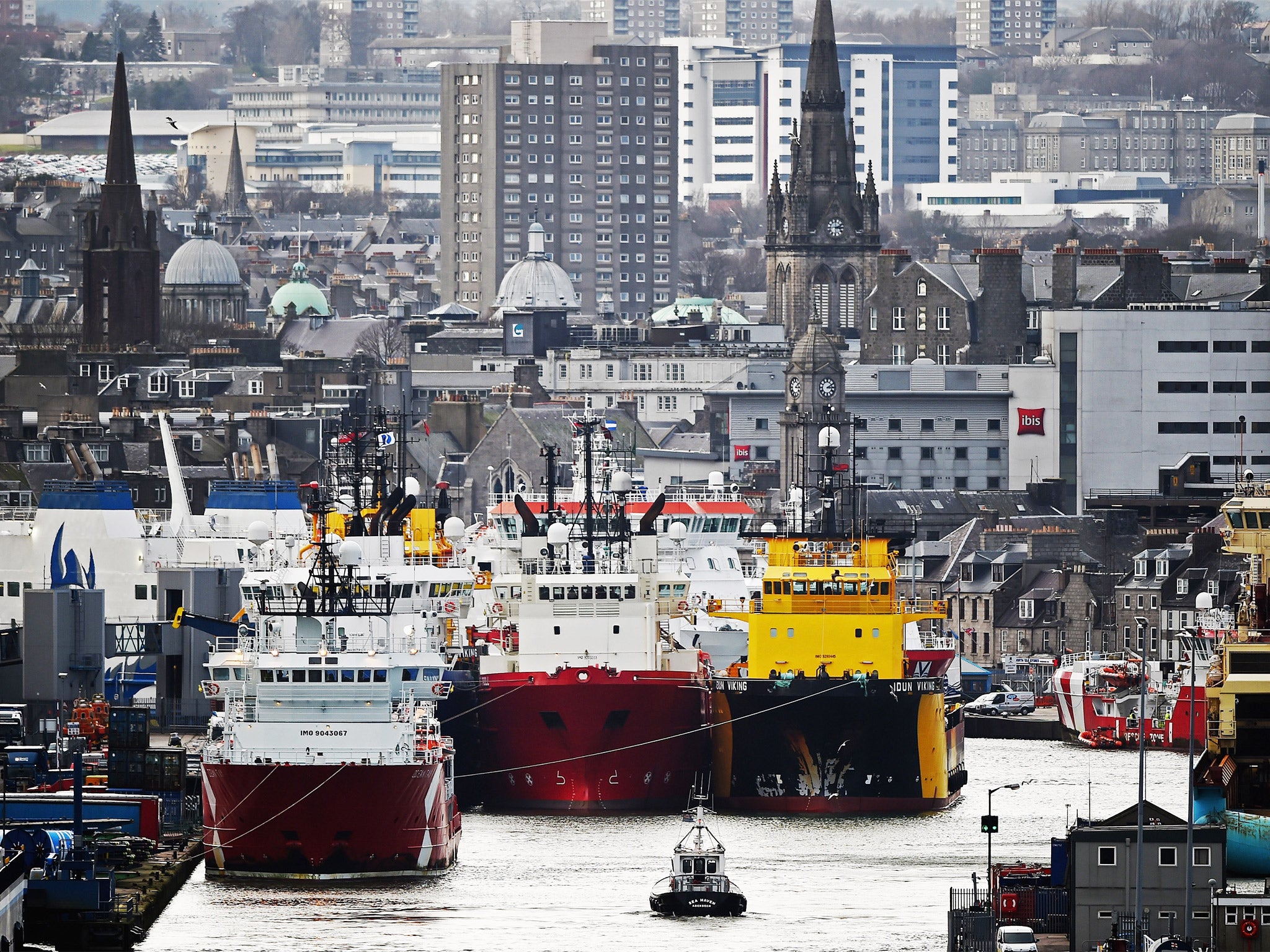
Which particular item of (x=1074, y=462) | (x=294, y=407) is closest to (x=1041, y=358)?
(x=1074, y=462)

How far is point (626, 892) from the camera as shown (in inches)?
3233

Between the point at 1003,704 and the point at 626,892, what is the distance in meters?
57.8

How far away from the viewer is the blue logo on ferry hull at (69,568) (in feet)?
385

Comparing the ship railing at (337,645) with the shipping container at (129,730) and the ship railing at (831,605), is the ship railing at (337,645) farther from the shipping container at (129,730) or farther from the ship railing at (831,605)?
the ship railing at (831,605)

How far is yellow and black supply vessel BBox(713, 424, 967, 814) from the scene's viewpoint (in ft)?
324

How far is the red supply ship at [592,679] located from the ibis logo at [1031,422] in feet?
264

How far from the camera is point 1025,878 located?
73688 millimetres

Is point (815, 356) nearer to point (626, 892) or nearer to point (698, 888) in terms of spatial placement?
point (626, 892)

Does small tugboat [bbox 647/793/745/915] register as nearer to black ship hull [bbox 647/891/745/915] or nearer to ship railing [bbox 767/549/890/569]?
black ship hull [bbox 647/891/745/915]

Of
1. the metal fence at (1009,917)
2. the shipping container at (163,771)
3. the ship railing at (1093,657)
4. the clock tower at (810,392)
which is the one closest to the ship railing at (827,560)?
the shipping container at (163,771)

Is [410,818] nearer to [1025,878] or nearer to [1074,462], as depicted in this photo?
[1025,878]

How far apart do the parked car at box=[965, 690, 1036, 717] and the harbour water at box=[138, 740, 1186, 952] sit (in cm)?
3457

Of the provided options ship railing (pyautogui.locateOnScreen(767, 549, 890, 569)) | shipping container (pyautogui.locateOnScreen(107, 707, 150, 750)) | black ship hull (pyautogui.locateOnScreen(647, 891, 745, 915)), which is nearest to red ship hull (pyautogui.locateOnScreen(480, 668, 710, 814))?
ship railing (pyautogui.locateOnScreen(767, 549, 890, 569))

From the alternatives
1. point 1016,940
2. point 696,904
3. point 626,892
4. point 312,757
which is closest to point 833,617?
point 626,892
